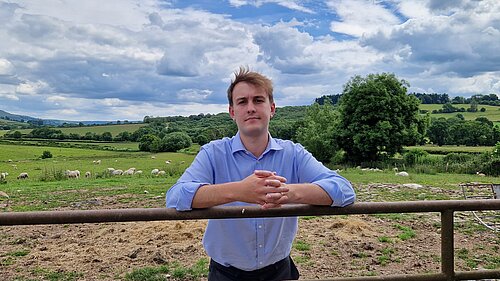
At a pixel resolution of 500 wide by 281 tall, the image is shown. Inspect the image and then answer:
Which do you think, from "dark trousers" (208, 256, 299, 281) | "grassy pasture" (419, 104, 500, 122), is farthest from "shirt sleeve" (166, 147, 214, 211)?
"grassy pasture" (419, 104, 500, 122)

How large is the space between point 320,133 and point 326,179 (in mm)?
46367

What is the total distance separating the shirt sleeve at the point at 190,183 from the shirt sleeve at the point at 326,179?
1.66 feet

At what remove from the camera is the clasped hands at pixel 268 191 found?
208 centimetres

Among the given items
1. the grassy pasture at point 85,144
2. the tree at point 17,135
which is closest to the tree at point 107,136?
the grassy pasture at point 85,144

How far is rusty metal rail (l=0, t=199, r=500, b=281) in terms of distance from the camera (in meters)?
2.01

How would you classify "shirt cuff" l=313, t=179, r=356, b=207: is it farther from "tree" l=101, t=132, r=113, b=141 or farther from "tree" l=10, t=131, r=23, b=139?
"tree" l=10, t=131, r=23, b=139

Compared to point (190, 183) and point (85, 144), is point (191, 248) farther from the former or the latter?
point (85, 144)

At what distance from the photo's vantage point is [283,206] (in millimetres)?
2104

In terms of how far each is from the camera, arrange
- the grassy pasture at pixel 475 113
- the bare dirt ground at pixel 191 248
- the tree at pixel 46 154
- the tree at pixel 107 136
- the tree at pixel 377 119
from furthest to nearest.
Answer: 1. the grassy pasture at pixel 475 113
2. the tree at pixel 107 136
3. the tree at pixel 46 154
4. the tree at pixel 377 119
5. the bare dirt ground at pixel 191 248

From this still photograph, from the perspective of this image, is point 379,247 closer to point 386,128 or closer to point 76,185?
point 76,185

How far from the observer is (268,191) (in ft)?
6.87

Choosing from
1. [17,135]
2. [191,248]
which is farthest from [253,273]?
[17,135]

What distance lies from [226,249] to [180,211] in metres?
0.50

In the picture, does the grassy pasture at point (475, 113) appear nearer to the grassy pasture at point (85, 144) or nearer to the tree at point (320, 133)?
the tree at point (320, 133)
